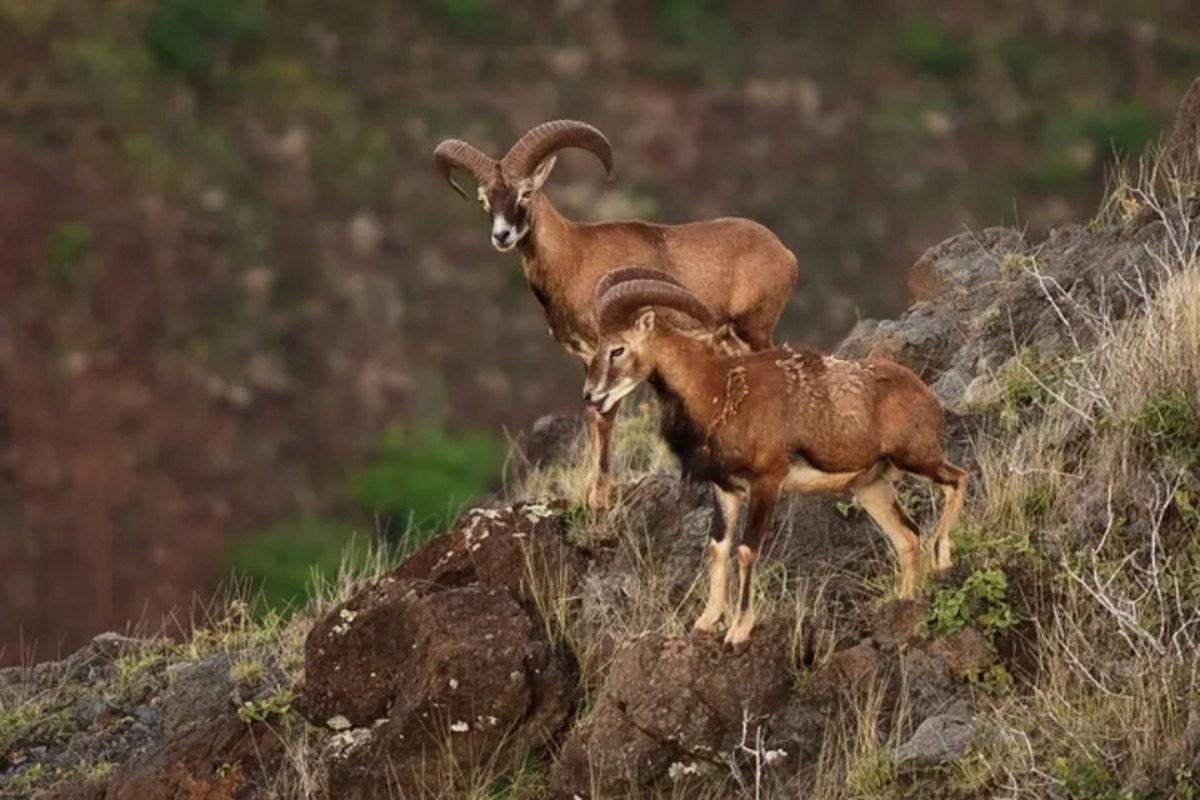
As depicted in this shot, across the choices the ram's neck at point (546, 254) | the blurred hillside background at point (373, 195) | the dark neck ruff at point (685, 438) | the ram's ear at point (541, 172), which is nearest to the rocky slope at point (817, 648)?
the dark neck ruff at point (685, 438)

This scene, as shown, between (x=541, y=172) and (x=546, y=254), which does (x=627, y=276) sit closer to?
(x=546, y=254)

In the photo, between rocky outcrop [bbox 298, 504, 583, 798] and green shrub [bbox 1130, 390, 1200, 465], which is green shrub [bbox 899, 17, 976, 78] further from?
green shrub [bbox 1130, 390, 1200, 465]

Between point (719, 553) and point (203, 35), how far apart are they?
48.4 m

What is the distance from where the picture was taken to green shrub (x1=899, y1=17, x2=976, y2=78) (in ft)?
215

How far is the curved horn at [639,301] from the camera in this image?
42.0ft

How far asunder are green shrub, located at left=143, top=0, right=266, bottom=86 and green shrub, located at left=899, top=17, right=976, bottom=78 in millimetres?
16592

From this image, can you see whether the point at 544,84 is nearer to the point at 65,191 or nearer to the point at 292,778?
the point at 65,191

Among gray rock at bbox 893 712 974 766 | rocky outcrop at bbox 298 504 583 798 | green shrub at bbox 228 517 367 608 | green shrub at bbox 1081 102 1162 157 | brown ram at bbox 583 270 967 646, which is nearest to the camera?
gray rock at bbox 893 712 974 766

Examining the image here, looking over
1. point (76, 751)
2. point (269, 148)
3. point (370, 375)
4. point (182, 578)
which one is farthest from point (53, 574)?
point (76, 751)

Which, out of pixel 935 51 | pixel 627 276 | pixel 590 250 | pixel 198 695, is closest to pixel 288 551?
pixel 935 51

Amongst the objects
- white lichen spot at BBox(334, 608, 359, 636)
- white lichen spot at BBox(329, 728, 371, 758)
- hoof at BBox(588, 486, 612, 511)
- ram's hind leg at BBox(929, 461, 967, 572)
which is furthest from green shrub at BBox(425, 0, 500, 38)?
ram's hind leg at BBox(929, 461, 967, 572)

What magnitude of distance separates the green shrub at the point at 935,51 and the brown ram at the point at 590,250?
51.1 m

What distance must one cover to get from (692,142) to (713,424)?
47.4 m

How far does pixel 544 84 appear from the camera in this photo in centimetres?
5959
